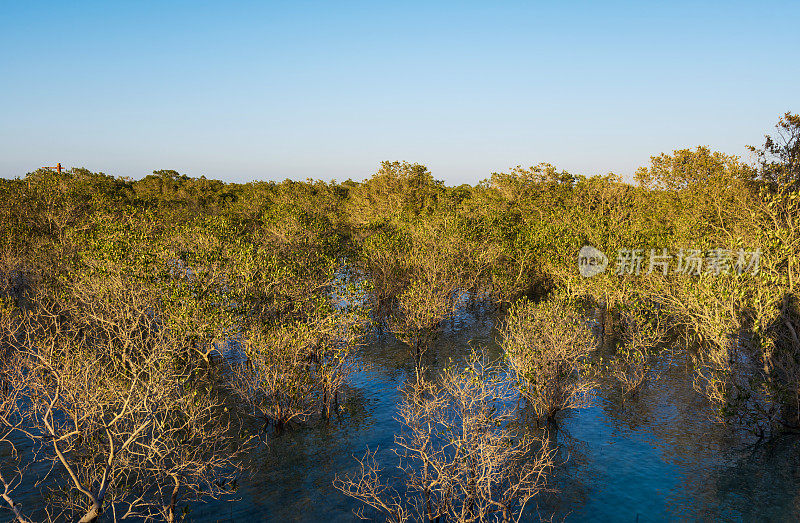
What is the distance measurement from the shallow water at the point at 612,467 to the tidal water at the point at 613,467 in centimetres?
4

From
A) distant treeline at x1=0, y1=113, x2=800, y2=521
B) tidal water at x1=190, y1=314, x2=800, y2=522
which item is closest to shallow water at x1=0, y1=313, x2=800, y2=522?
tidal water at x1=190, y1=314, x2=800, y2=522

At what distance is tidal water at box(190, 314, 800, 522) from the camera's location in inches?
673

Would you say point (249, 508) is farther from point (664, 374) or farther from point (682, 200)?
point (682, 200)

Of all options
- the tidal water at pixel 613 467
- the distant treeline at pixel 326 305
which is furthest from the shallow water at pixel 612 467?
the distant treeline at pixel 326 305

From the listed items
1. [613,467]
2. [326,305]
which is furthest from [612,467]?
[326,305]

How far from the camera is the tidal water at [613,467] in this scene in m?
17.1

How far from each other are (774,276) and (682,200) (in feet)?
51.8

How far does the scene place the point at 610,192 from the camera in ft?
148

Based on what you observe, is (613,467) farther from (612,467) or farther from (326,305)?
(326,305)

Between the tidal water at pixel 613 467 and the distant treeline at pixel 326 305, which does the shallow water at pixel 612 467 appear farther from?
the distant treeline at pixel 326 305

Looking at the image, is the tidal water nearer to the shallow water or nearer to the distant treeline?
the shallow water

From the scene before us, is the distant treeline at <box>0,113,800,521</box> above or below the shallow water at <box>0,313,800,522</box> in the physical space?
above

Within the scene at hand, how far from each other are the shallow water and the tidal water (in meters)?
0.04

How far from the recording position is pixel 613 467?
1972 centimetres
